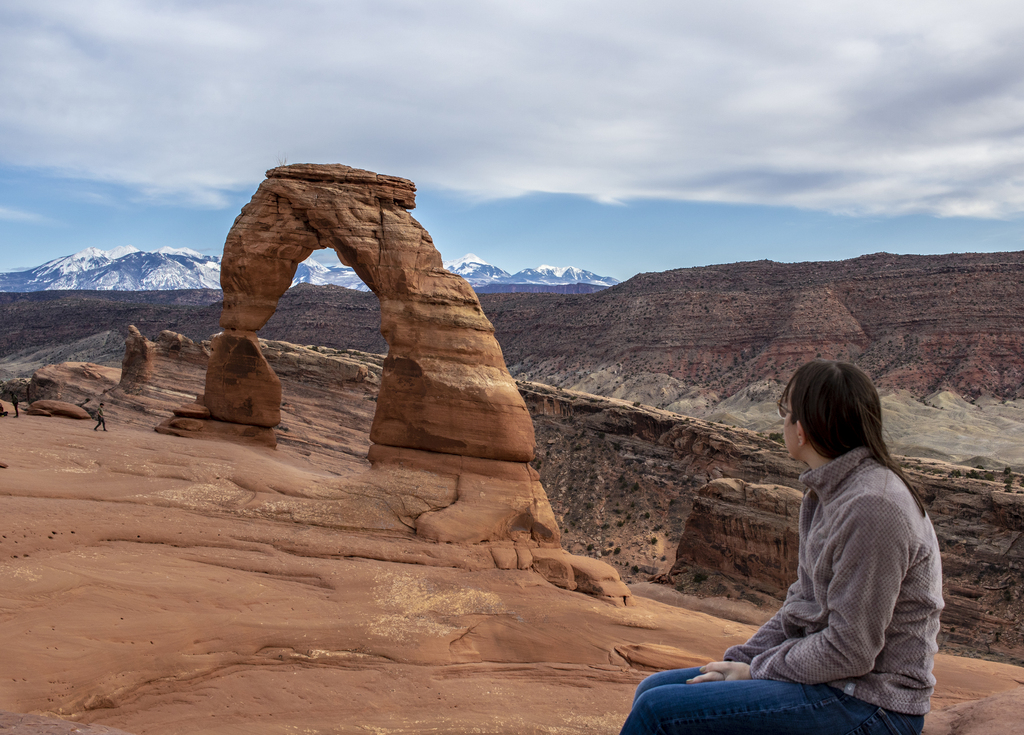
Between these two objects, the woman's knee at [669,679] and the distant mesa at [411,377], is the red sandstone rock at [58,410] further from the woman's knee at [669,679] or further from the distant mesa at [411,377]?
the woman's knee at [669,679]

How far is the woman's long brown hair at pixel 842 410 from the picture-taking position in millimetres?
3420

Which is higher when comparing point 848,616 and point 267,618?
point 848,616

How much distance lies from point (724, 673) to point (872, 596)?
934 millimetres

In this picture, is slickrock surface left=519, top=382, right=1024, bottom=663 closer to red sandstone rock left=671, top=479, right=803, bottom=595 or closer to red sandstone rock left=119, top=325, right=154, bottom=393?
red sandstone rock left=671, top=479, right=803, bottom=595

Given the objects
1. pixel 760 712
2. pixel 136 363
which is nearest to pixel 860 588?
pixel 760 712

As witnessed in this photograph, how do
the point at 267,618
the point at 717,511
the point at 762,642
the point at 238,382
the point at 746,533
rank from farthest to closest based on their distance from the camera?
the point at 717,511
the point at 746,533
the point at 238,382
the point at 267,618
the point at 762,642

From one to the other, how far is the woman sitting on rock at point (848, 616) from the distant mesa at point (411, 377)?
38.1ft

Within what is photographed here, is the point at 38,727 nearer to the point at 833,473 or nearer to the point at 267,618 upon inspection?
the point at 833,473

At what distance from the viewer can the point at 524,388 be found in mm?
43938

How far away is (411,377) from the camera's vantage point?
16781 mm

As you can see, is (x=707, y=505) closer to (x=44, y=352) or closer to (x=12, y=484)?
(x=12, y=484)

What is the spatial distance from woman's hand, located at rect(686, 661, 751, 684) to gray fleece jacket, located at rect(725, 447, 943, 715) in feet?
0.49

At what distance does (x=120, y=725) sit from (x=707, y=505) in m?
21.2

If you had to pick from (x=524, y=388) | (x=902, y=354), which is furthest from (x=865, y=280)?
(x=524, y=388)
